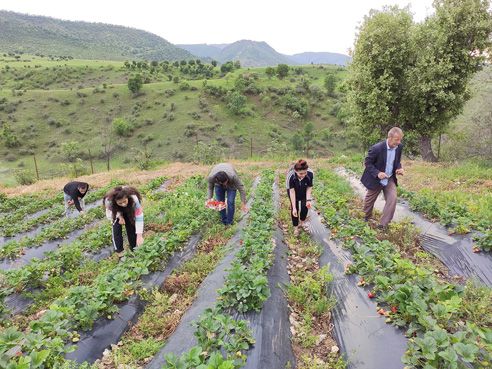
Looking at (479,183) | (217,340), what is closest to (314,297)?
(217,340)

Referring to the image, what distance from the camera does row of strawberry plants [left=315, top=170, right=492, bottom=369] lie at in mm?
3250

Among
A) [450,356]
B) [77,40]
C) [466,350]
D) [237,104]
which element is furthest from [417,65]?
[77,40]

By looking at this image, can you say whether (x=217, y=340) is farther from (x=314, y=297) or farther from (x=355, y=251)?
(x=355, y=251)

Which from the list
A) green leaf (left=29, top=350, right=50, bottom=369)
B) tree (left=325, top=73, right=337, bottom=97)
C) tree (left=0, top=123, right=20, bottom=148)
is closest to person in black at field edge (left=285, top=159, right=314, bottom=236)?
green leaf (left=29, top=350, right=50, bottom=369)

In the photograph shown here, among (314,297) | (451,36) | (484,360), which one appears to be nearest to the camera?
(484,360)

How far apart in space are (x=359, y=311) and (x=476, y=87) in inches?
703

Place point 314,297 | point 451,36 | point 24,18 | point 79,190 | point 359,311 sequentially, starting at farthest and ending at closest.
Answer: point 24,18 < point 451,36 < point 79,190 < point 314,297 < point 359,311

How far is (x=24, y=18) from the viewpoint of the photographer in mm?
149750

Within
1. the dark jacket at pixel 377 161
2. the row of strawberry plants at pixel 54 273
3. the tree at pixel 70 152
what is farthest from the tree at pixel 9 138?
the dark jacket at pixel 377 161

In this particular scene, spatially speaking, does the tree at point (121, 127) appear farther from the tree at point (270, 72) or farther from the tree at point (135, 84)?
the tree at point (270, 72)

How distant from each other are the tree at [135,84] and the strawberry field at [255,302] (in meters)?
57.9

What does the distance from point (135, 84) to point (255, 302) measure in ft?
208

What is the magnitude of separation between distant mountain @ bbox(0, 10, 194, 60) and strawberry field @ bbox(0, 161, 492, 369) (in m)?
130

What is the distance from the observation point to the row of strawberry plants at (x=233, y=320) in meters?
3.23
